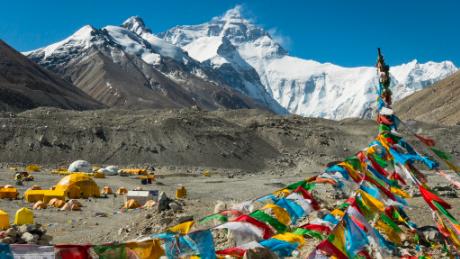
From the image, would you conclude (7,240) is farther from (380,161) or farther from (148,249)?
(380,161)

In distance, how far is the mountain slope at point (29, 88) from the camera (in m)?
114

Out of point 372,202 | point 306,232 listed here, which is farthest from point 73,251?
point 372,202

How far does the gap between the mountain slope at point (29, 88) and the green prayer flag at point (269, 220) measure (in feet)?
356

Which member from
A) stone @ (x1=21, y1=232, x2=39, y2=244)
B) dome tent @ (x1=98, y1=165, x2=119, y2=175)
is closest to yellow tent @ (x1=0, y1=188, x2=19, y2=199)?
stone @ (x1=21, y1=232, x2=39, y2=244)

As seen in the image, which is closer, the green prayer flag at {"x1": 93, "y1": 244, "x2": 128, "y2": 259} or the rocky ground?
the green prayer flag at {"x1": 93, "y1": 244, "x2": 128, "y2": 259}

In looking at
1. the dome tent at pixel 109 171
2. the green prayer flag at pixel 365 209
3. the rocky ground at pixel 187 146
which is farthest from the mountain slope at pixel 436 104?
the green prayer flag at pixel 365 209

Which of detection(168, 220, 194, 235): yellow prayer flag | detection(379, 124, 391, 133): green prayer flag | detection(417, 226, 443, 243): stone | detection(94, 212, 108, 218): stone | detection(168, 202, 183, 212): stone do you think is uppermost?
detection(379, 124, 391, 133): green prayer flag

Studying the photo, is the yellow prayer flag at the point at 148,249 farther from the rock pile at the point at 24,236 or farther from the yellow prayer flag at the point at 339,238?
the rock pile at the point at 24,236

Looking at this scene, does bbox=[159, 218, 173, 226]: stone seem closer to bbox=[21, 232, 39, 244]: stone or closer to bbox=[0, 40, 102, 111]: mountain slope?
bbox=[21, 232, 39, 244]: stone

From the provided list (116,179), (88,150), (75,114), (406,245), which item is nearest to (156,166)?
(88,150)

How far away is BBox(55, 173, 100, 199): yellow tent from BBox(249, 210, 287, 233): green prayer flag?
2523 centimetres

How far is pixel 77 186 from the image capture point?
104 feet

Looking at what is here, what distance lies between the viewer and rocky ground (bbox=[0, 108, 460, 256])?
45.6m

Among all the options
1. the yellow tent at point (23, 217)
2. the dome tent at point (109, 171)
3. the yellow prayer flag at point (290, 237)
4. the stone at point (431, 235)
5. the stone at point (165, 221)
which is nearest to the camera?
the yellow prayer flag at point (290, 237)
